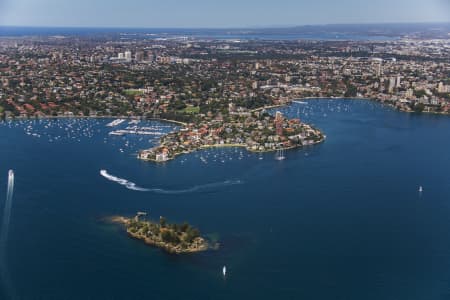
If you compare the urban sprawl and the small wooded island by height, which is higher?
the urban sprawl

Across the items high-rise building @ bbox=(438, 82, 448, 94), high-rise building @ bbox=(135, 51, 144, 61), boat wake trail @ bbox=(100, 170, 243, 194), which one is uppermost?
high-rise building @ bbox=(135, 51, 144, 61)

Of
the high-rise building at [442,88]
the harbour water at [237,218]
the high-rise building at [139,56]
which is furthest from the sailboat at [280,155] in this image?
the high-rise building at [139,56]

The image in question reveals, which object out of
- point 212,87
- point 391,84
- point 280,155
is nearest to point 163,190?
point 280,155

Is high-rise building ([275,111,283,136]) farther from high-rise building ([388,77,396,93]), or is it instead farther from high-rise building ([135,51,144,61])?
high-rise building ([135,51,144,61])

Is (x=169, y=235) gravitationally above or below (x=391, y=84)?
below

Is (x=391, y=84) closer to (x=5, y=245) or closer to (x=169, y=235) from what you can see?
(x=169, y=235)

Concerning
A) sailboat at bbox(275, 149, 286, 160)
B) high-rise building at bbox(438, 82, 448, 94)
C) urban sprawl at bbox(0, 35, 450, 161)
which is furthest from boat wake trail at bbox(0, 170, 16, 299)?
high-rise building at bbox(438, 82, 448, 94)

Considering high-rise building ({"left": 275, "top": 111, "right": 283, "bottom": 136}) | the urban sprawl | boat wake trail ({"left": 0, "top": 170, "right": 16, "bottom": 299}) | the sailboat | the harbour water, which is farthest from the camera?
the urban sprawl
